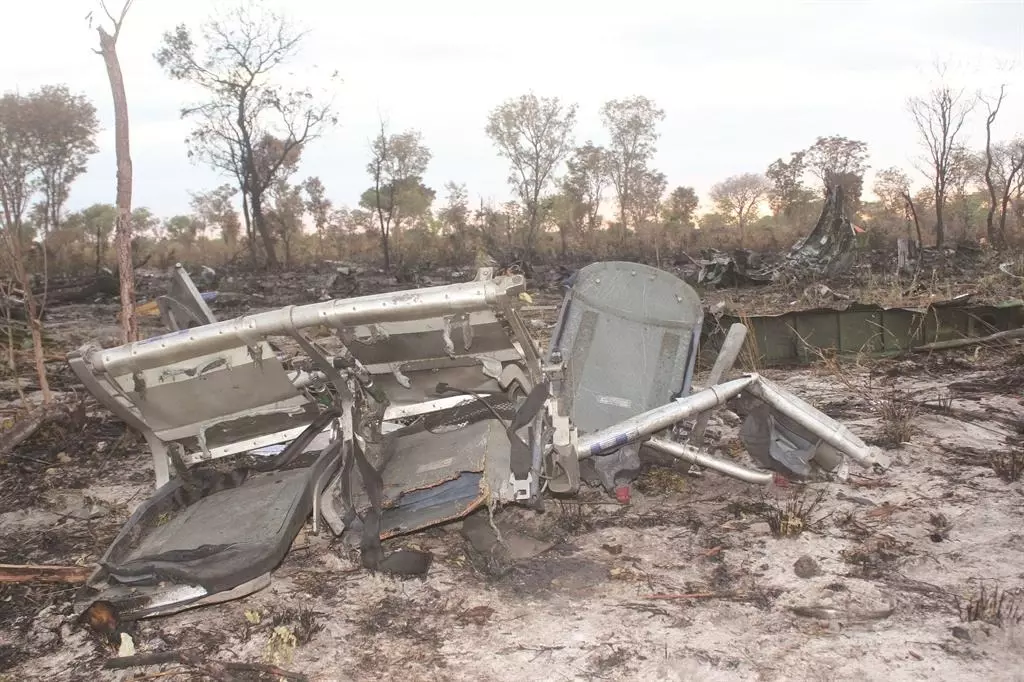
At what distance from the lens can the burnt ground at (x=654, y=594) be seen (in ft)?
9.38

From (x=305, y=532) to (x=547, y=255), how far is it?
26963 millimetres

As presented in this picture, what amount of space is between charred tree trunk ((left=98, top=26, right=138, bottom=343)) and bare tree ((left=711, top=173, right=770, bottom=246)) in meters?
50.1

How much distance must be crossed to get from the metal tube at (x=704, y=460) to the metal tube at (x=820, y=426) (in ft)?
1.39

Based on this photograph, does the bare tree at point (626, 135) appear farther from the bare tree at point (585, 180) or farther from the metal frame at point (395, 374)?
the metal frame at point (395, 374)

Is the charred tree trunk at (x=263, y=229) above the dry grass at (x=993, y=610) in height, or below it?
above

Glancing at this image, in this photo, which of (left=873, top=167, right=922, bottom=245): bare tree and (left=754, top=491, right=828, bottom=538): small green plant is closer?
(left=754, top=491, right=828, bottom=538): small green plant

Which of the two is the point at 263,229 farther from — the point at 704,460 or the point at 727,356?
the point at 704,460

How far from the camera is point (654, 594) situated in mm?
3375

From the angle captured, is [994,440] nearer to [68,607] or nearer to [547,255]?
[68,607]

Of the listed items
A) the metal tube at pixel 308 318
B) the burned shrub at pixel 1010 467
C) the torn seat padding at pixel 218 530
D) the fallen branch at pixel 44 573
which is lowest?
the burned shrub at pixel 1010 467

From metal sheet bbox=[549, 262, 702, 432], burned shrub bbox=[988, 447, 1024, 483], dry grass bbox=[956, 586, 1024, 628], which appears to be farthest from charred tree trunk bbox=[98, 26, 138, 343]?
burned shrub bbox=[988, 447, 1024, 483]

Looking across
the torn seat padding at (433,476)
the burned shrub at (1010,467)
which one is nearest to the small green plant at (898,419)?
the burned shrub at (1010,467)

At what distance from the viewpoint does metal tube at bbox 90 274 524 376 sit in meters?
3.04

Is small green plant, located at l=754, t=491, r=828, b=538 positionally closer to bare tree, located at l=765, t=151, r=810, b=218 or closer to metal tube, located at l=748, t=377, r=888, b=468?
metal tube, located at l=748, t=377, r=888, b=468
